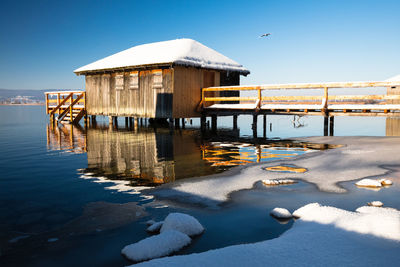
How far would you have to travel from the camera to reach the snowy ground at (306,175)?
19.0 feet

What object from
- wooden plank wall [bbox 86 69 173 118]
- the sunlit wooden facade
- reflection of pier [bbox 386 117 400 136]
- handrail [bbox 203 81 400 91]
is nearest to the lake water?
handrail [bbox 203 81 400 91]

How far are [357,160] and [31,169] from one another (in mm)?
8675

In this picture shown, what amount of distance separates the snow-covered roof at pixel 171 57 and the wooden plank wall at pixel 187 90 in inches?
27.4

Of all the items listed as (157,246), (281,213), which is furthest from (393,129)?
(157,246)

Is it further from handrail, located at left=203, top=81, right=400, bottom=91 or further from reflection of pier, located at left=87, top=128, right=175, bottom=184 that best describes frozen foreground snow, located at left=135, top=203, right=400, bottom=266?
handrail, located at left=203, top=81, right=400, bottom=91

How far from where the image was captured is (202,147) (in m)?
12.5

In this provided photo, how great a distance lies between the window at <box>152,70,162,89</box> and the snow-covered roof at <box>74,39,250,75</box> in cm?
77

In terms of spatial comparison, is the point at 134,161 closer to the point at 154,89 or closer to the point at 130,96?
the point at 154,89

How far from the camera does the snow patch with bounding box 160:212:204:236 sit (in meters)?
3.99

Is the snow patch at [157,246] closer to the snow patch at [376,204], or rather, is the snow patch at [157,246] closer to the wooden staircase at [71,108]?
the snow patch at [376,204]

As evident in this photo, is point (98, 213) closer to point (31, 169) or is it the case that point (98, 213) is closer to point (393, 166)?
point (31, 169)

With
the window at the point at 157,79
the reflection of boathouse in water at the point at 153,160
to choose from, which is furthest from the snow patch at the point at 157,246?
the window at the point at 157,79

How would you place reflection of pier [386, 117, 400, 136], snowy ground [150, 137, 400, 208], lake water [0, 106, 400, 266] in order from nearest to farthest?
lake water [0, 106, 400, 266], snowy ground [150, 137, 400, 208], reflection of pier [386, 117, 400, 136]

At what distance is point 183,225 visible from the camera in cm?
402
